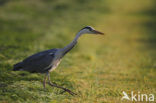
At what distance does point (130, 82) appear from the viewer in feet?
28.0

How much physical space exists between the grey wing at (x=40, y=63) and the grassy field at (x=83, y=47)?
325 mm

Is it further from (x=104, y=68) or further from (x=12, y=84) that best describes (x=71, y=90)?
(x=104, y=68)

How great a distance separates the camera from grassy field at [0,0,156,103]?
7039 millimetres

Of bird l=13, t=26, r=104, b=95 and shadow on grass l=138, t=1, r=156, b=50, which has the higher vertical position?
shadow on grass l=138, t=1, r=156, b=50

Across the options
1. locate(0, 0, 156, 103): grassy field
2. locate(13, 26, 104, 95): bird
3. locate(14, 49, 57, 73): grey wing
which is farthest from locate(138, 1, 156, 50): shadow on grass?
locate(14, 49, 57, 73): grey wing

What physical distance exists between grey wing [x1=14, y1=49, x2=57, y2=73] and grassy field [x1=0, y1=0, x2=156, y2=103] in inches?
12.8

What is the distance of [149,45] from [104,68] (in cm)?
537

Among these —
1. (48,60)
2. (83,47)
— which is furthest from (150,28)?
(48,60)

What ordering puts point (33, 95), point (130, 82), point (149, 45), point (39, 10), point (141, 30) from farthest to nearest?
point (39, 10), point (141, 30), point (149, 45), point (130, 82), point (33, 95)

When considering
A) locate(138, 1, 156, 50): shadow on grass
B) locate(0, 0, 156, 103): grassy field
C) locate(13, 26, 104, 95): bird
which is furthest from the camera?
locate(138, 1, 156, 50): shadow on grass

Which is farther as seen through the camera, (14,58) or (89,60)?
(89,60)

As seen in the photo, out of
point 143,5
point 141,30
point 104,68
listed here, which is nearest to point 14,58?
point 104,68

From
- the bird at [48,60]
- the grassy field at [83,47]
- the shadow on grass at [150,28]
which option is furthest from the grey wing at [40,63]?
the shadow on grass at [150,28]

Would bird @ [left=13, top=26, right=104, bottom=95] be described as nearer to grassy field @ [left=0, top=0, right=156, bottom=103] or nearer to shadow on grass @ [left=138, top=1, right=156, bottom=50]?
grassy field @ [left=0, top=0, right=156, bottom=103]
